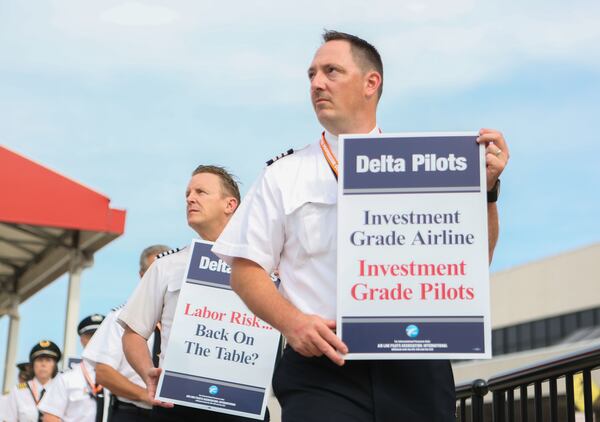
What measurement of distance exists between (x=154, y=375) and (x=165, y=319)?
1.25 feet

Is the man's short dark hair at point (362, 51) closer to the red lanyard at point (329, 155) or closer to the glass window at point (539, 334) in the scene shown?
the red lanyard at point (329, 155)

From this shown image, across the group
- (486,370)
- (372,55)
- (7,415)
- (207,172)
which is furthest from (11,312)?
(486,370)

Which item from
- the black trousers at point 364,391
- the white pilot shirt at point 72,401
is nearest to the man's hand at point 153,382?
the black trousers at point 364,391

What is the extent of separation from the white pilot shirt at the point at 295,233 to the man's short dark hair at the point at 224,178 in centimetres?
221

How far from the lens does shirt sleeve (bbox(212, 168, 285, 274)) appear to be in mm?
3824

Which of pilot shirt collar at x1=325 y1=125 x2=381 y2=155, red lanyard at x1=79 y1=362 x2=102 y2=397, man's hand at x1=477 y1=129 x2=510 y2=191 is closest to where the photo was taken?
man's hand at x1=477 y1=129 x2=510 y2=191

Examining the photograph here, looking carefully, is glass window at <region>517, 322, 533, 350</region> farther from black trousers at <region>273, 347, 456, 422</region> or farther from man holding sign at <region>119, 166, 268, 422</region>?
black trousers at <region>273, 347, 456, 422</region>

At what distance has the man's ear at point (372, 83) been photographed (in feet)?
13.5

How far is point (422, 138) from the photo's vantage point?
150 inches

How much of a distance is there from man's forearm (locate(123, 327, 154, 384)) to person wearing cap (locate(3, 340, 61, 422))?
6312 millimetres

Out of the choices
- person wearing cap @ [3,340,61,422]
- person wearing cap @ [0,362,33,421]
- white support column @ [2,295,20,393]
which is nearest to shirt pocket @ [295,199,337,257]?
person wearing cap @ [3,340,61,422]

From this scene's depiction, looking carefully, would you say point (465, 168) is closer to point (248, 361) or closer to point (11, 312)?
point (248, 361)

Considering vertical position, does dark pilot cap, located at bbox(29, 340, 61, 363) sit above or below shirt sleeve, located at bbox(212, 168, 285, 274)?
above

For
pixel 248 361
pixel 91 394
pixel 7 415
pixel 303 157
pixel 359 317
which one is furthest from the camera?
pixel 7 415
